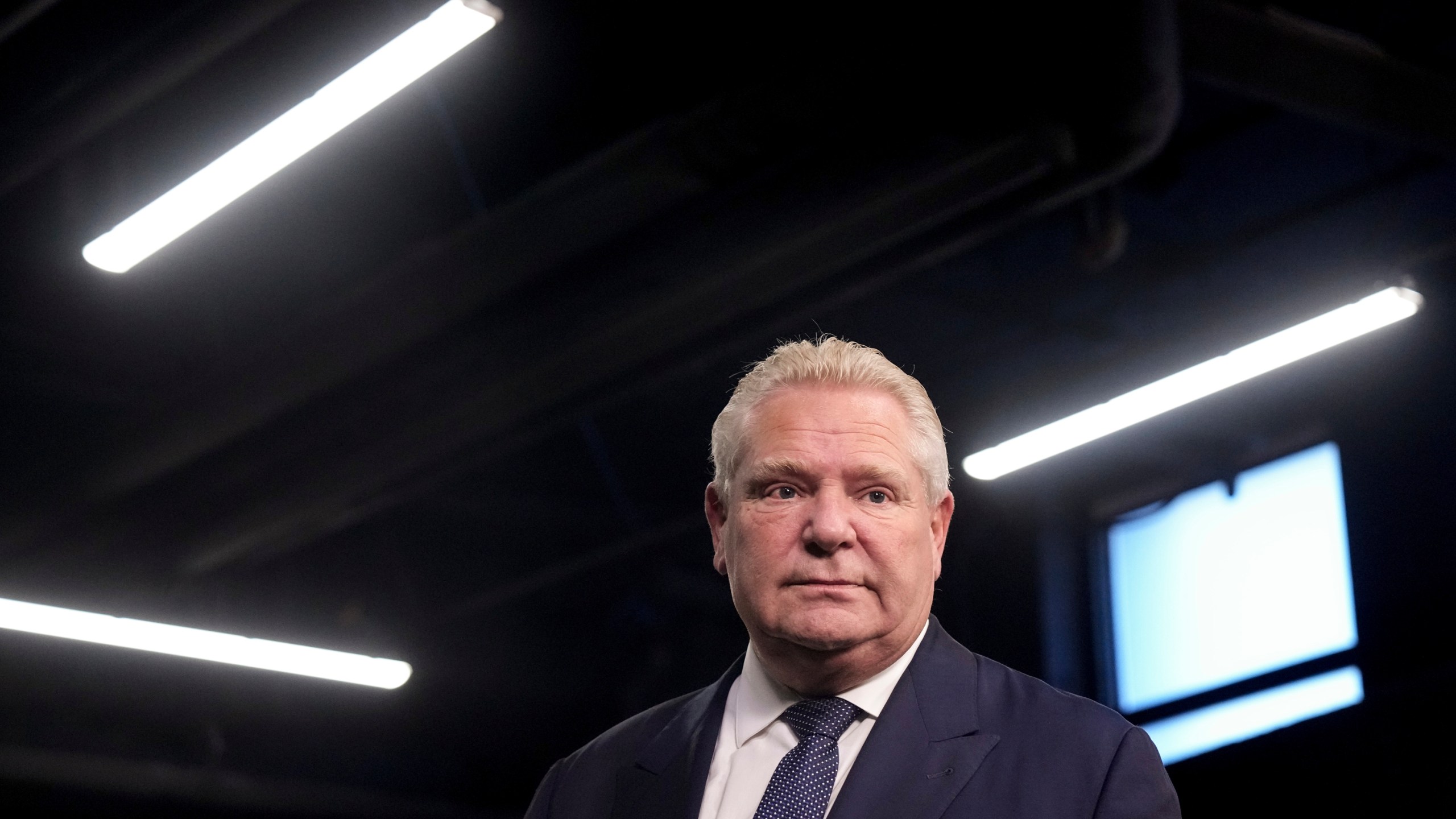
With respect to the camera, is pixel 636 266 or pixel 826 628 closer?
pixel 826 628

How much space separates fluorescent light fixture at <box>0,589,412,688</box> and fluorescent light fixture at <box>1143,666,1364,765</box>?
3.38 metres

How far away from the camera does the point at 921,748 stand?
1.62 meters

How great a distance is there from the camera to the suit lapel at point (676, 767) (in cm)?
170

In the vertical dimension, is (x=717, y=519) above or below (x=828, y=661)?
above

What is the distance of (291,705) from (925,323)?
4.39 metres

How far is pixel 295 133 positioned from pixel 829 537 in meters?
2.37

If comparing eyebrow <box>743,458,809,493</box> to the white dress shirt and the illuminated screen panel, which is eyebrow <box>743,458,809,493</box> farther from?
the illuminated screen panel

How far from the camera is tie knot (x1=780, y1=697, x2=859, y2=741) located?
5.49ft

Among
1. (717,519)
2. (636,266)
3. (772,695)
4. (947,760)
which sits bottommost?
(947,760)

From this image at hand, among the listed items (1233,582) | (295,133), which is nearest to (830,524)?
(295,133)

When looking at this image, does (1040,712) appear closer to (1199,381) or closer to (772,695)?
(772,695)

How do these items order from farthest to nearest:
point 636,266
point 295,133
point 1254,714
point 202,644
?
point 1254,714 < point 202,644 < point 636,266 < point 295,133

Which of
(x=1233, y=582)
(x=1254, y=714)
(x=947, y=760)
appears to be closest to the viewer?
(x=947, y=760)

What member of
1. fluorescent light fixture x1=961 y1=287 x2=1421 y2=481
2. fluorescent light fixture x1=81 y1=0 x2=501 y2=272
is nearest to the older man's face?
fluorescent light fixture x1=81 y1=0 x2=501 y2=272
